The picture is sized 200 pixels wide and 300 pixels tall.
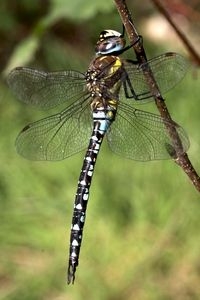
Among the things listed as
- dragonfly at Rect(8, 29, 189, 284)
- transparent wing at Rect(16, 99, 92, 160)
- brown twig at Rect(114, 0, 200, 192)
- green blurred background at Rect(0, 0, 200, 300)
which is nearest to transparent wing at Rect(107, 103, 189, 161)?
dragonfly at Rect(8, 29, 189, 284)

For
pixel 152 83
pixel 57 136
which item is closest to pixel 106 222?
pixel 57 136

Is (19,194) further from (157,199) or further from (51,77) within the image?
(51,77)

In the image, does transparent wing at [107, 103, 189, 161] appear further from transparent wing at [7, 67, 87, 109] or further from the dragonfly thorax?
transparent wing at [7, 67, 87, 109]

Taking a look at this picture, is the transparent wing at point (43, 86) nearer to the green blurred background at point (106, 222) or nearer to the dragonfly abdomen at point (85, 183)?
the dragonfly abdomen at point (85, 183)

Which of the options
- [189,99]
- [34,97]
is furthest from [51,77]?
[189,99]

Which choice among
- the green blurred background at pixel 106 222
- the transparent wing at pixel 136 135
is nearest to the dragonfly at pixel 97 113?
the transparent wing at pixel 136 135

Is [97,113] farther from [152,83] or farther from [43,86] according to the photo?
[152,83]

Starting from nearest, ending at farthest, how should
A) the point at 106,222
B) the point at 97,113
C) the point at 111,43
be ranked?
the point at 111,43
the point at 97,113
the point at 106,222
